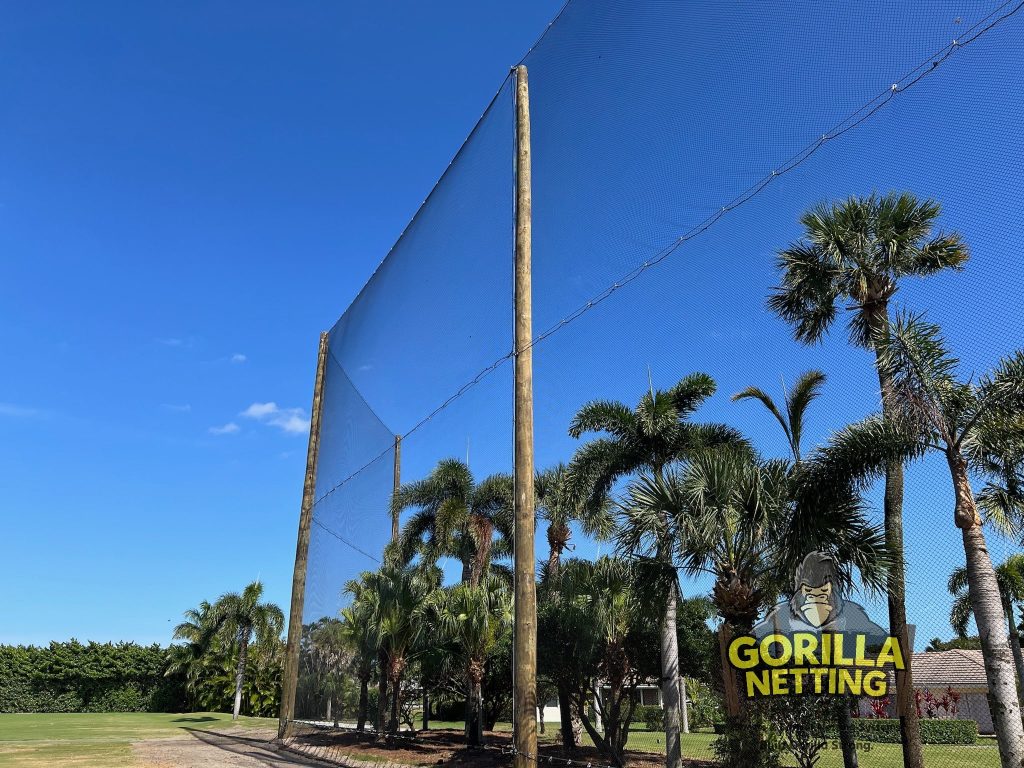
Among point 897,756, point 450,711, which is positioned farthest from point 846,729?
point 450,711

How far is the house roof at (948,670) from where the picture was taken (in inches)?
1057

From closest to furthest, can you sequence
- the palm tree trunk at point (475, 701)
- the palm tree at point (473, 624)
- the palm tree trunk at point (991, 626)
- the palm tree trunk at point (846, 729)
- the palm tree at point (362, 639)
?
the palm tree trunk at point (991, 626) → the palm tree trunk at point (846, 729) → the palm tree at point (362, 639) → the palm tree at point (473, 624) → the palm tree trunk at point (475, 701)

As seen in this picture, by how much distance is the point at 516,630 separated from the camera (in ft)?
21.5

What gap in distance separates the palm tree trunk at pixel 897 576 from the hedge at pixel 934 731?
41.3ft

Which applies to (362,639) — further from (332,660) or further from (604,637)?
(604,637)

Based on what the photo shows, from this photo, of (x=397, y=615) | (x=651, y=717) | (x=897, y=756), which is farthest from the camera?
(x=651, y=717)

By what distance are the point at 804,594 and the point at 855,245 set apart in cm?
479

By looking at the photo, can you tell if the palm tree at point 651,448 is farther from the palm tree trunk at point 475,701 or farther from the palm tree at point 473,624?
the palm tree trunk at point 475,701

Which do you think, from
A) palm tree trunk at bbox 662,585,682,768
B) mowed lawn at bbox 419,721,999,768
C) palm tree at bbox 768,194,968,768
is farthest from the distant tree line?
palm tree at bbox 768,194,968,768

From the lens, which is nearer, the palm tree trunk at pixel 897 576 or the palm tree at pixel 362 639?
the palm tree trunk at pixel 897 576

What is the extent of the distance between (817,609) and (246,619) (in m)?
32.8

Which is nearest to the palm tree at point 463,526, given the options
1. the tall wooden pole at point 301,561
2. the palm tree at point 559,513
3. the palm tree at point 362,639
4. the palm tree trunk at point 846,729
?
the palm tree at point 559,513

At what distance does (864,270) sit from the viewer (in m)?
9.43

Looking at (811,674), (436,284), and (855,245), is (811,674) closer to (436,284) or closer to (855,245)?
(855,245)
